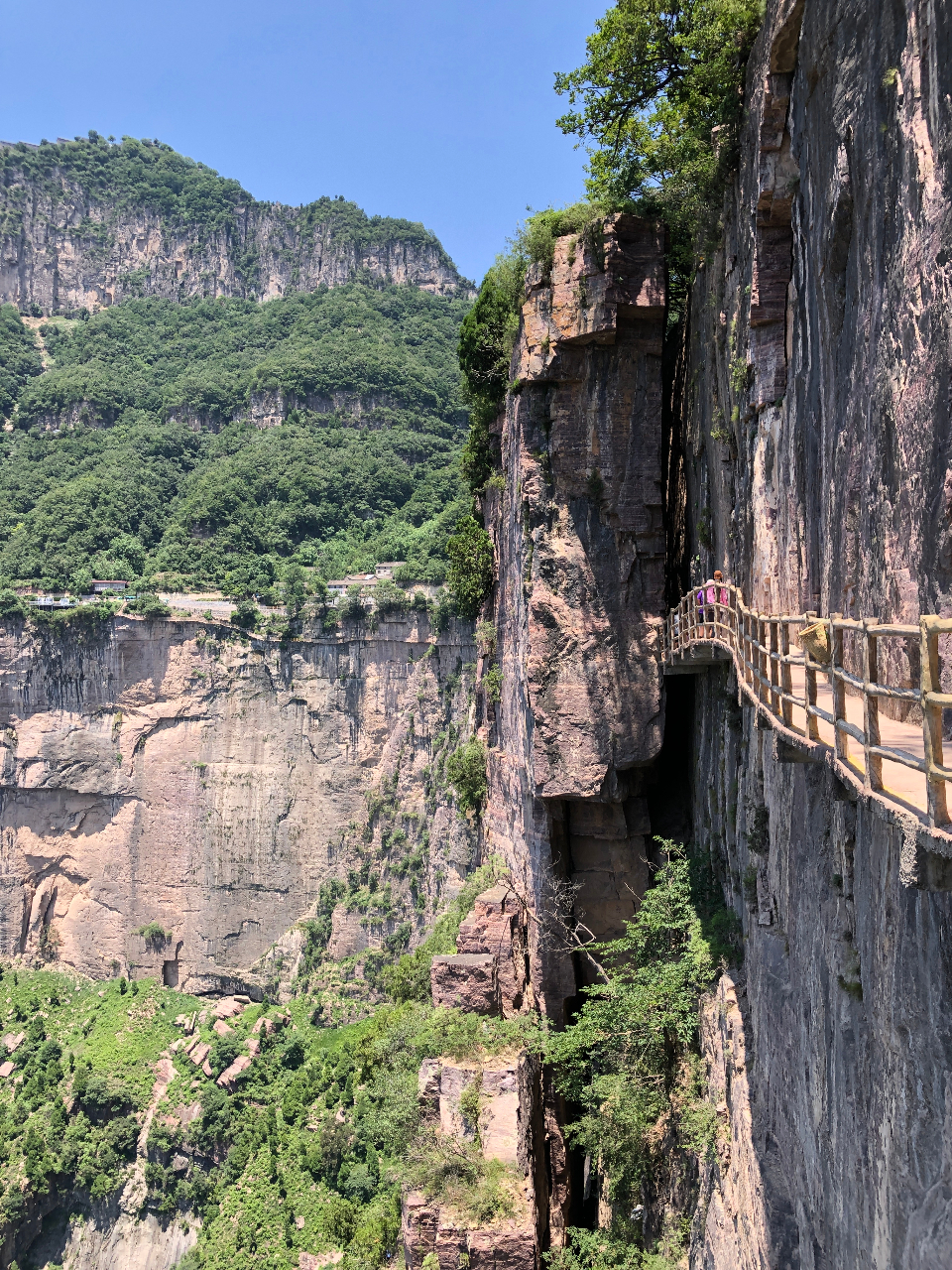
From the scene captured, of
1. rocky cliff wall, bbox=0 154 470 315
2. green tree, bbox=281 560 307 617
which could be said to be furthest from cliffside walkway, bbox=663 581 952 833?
rocky cliff wall, bbox=0 154 470 315

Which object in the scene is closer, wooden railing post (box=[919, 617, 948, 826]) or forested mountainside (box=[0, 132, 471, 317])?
wooden railing post (box=[919, 617, 948, 826])

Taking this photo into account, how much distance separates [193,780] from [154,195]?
81670mm

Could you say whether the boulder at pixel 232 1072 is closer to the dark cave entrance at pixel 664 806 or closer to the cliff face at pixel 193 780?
the cliff face at pixel 193 780

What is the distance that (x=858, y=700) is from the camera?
8336 millimetres

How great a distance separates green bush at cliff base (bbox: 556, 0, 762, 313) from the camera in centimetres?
1554

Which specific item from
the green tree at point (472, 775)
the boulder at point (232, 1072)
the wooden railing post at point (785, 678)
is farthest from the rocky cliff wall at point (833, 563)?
the boulder at point (232, 1072)

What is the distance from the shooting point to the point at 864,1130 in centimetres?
750

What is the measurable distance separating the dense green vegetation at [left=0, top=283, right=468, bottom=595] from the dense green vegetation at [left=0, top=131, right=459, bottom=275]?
10.1 metres

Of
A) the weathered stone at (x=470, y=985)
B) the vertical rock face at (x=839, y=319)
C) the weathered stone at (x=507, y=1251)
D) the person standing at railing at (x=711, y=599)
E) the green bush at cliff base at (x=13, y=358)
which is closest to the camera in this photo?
the vertical rock face at (x=839, y=319)

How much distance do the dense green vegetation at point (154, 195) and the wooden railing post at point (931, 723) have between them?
98.5 metres

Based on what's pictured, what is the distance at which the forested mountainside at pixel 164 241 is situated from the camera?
9631 centimetres

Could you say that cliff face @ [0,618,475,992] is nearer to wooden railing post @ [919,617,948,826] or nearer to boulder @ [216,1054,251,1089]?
boulder @ [216,1054,251,1089]

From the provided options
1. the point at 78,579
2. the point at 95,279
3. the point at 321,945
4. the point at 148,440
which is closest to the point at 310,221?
the point at 95,279

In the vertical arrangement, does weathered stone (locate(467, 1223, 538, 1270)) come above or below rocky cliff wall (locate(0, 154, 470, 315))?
below
